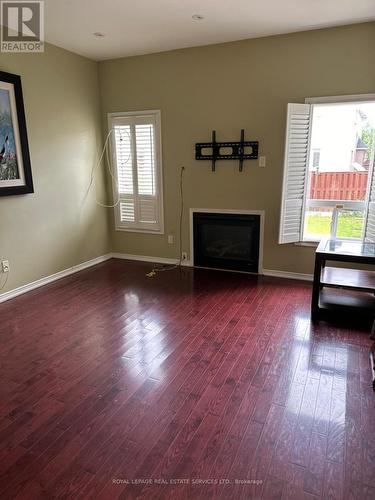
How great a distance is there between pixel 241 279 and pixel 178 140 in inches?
78.0

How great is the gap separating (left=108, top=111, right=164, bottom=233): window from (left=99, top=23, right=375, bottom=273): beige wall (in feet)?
0.40

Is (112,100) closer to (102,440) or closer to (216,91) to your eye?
(216,91)

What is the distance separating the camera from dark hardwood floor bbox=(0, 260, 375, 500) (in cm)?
152

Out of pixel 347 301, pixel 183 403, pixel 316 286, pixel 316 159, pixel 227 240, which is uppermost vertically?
pixel 316 159

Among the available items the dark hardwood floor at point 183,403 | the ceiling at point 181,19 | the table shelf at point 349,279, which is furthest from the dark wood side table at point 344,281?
the ceiling at point 181,19

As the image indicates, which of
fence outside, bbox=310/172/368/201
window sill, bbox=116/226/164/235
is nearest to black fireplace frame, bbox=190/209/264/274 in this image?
window sill, bbox=116/226/164/235

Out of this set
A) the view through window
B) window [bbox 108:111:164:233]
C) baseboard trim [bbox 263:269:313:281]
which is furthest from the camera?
window [bbox 108:111:164:233]

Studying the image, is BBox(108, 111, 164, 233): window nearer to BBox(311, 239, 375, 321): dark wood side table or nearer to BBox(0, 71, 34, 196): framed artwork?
BBox(0, 71, 34, 196): framed artwork

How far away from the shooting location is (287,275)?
13.7 ft

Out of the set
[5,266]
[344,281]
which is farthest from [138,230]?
[344,281]

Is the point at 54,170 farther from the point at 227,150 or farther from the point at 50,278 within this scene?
the point at 227,150

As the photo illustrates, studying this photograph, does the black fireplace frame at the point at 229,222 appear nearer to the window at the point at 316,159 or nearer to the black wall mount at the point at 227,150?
the black wall mount at the point at 227,150

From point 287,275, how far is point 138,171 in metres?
2.45

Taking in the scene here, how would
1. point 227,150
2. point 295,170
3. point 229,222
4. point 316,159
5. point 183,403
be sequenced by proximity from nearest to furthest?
point 183,403 → point 295,170 → point 316,159 → point 227,150 → point 229,222
